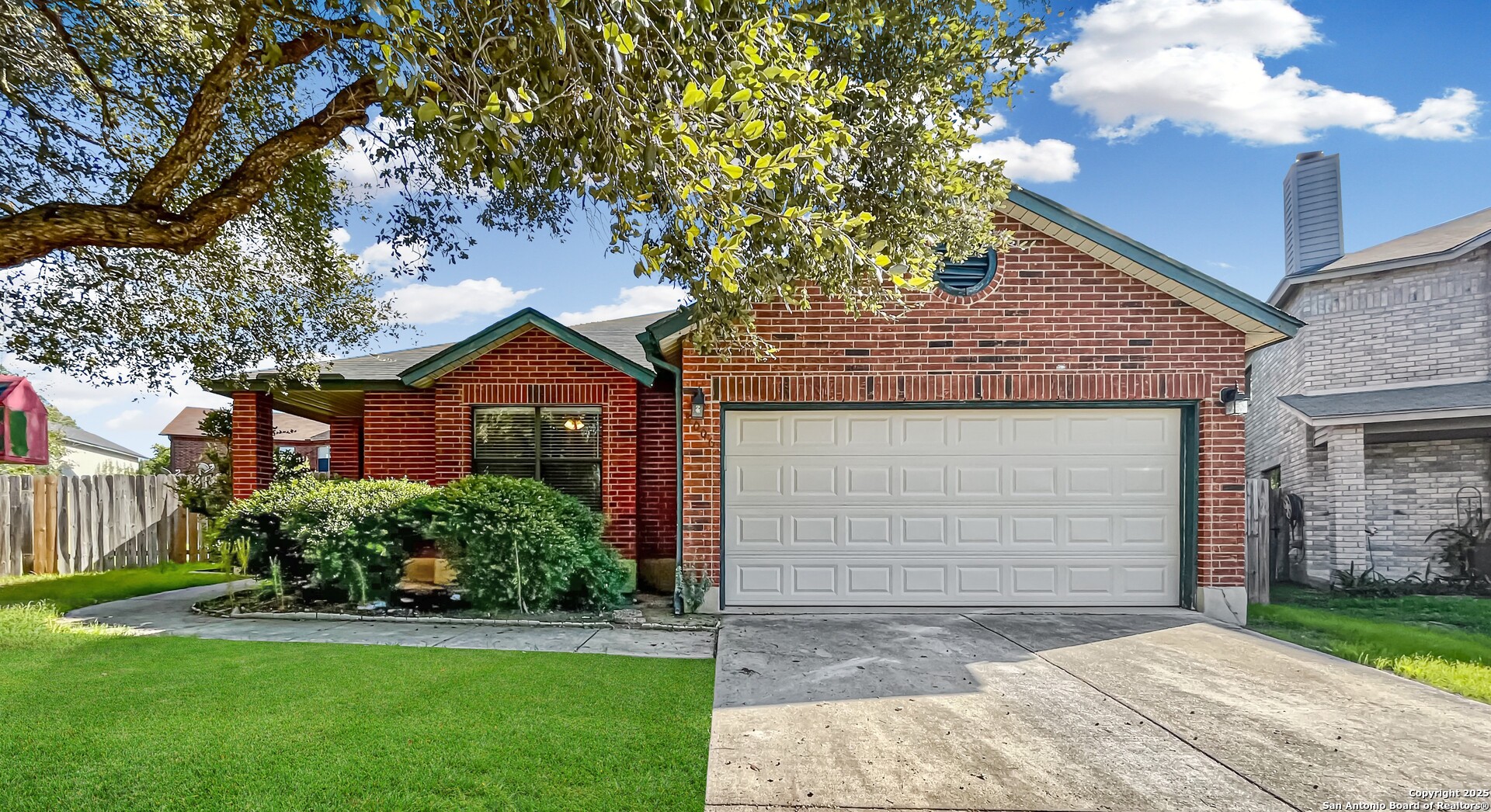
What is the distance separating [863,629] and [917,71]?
523 cm

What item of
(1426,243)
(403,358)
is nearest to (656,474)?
(403,358)

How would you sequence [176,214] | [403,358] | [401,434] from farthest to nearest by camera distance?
[403,358] < [401,434] < [176,214]

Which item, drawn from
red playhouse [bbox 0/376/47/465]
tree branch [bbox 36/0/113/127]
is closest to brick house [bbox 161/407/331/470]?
red playhouse [bbox 0/376/47/465]

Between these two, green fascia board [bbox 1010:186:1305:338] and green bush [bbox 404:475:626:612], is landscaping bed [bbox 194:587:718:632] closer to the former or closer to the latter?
green bush [bbox 404:475:626:612]

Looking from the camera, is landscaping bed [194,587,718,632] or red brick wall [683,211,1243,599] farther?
red brick wall [683,211,1243,599]

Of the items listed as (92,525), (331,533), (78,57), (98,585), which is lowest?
(98,585)

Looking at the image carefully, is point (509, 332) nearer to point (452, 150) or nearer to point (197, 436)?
point (452, 150)

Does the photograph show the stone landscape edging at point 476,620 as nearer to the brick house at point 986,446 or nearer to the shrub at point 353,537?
the shrub at point 353,537

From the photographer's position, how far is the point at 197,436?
28359mm

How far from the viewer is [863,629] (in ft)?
22.6

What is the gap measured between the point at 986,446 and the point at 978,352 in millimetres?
1057

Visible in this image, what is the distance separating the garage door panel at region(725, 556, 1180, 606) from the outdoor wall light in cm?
178

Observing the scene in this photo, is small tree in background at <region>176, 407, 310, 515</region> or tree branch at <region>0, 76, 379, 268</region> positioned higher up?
tree branch at <region>0, 76, 379, 268</region>

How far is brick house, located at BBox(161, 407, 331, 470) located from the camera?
28.9m
